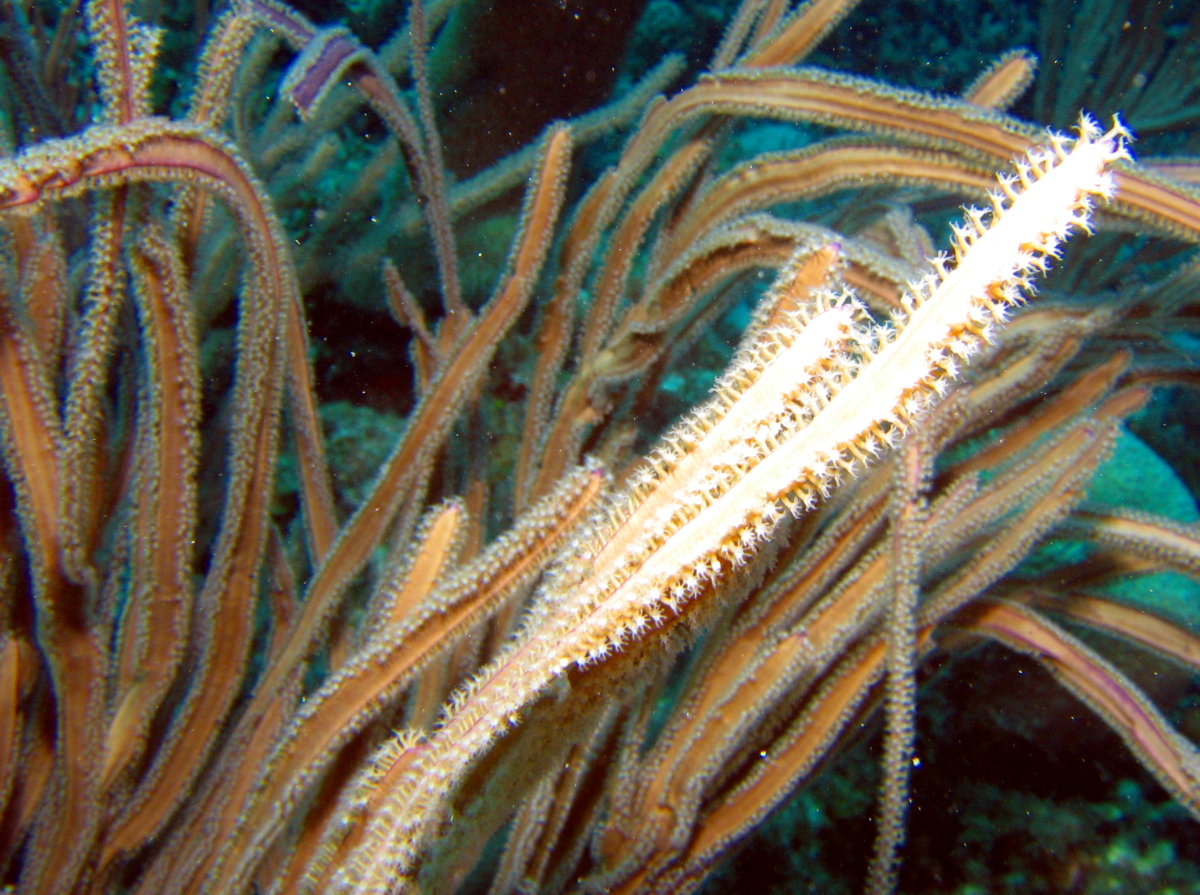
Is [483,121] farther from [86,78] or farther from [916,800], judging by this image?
[916,800]

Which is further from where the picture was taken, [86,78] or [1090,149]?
[86,78]

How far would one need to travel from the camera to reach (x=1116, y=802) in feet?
8.11

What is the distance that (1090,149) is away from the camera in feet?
2.38

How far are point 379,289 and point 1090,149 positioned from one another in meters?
2.75

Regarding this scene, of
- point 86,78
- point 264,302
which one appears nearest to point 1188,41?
point 264,302

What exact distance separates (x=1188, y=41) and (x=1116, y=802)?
453cm

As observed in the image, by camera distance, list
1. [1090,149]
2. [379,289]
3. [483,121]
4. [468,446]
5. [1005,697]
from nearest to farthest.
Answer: [1090,149] < [468,446] < [1005,697] < [379,289] < [483,121]

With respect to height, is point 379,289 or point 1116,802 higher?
point 379,289

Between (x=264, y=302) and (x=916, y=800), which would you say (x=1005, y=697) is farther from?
(x=264, y=302)

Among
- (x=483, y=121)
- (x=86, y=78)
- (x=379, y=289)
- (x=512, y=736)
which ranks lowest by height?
(x=512, y=736)

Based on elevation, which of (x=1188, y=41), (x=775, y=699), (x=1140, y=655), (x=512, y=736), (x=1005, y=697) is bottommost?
(x=512, y=736)

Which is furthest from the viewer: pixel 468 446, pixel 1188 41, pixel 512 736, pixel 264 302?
pixel 1188 41

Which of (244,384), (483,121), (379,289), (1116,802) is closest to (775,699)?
(244,384)

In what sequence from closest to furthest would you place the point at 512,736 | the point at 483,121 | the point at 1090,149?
the point at 1090,149 < the point at 512,736 < the point at 483,121
